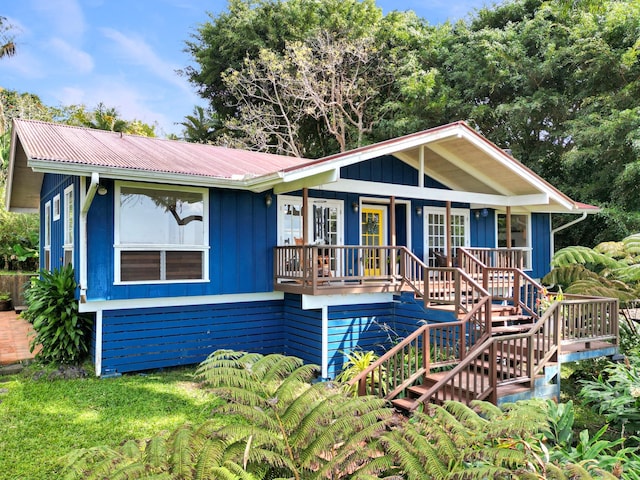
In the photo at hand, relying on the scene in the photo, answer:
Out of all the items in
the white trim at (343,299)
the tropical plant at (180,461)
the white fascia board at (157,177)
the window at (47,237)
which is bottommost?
the tropical plant at (180,461)

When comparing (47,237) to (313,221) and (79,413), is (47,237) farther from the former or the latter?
(79,413)

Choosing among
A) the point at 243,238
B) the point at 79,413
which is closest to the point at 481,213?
the point at 243,238

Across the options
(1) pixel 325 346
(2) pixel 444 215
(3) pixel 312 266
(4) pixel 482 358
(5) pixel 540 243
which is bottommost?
(1) pixel 325 346

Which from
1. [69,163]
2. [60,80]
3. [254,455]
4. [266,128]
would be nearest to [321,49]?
[266,128]

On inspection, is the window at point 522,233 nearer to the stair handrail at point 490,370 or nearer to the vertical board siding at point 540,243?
the vertical board siding at point 540,243

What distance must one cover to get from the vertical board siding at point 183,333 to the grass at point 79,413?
32cm

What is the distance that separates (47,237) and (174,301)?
18.1ft

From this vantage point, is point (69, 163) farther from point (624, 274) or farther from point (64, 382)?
point (624, 274)

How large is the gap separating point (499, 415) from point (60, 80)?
34657 millimetres

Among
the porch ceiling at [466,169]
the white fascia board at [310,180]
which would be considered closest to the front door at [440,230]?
the porch ceiling at [466,169]

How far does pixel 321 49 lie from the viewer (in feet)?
70.5

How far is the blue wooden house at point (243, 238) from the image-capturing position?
734 centimetres

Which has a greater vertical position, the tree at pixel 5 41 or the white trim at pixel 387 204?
the tree at pixel 5 41

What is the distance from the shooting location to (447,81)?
20.8 m
